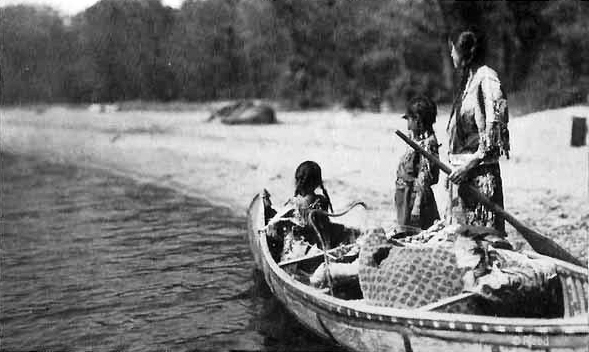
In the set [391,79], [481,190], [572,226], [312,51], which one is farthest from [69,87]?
[481,190]

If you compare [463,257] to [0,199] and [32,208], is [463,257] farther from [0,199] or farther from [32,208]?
[0,199]

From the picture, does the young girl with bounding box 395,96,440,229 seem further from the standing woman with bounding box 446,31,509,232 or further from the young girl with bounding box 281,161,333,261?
the standing woman with bounding box 446,31,509,232

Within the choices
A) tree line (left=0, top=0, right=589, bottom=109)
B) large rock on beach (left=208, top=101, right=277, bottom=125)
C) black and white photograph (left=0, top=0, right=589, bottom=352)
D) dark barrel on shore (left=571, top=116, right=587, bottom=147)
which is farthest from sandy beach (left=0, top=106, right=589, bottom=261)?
tree line (left=0, top=0, right=589, bottom=109)

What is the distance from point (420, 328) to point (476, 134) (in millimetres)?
1618

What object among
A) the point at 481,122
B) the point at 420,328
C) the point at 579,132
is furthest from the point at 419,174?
the point at 579,132

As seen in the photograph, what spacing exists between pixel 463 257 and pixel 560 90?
1504cm

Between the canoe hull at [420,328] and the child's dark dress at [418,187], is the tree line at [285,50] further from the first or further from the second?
the canoe hull at [420,328]

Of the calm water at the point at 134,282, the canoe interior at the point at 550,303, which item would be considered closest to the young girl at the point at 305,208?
the calm water at the point at 134,282

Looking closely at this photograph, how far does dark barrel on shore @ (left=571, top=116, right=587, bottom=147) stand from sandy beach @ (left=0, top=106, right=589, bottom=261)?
174 millimetres

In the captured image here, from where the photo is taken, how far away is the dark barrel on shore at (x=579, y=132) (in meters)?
12.9

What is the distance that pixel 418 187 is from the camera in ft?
21.7

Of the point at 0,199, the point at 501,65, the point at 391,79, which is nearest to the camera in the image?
the point at 0,199

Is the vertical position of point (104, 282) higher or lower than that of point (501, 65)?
lower

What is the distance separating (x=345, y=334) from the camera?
215 inches
